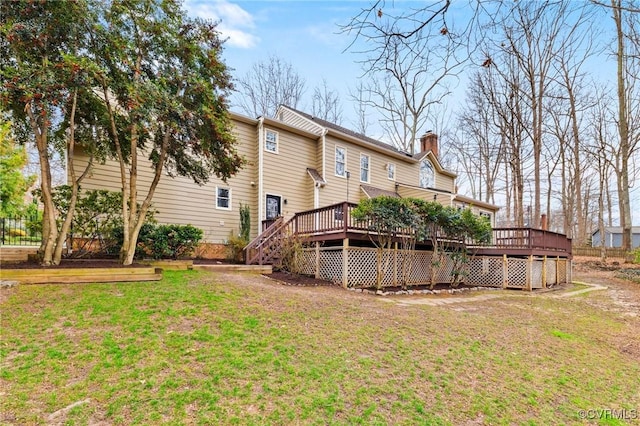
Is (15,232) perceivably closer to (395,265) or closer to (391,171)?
(395,265)

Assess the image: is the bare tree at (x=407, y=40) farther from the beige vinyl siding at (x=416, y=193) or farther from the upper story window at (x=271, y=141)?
the beige vinyl siding at (x=416, y=193)

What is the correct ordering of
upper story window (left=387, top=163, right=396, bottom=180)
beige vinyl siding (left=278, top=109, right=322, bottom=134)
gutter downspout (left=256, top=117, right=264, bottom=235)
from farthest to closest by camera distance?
upper story window (left=387, top=163, right=396, bottom=180) < beige vinyl siding (left=278, top=109, right=322, bottom=134) < gutter downspout (left=256, top=117, right=264, bottom=235)

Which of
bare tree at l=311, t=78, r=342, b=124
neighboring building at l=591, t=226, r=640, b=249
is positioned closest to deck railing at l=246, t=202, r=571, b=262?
bare tree at l=311, t=78, r=342, b=124

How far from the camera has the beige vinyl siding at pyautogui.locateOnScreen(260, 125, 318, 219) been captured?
13.9 m

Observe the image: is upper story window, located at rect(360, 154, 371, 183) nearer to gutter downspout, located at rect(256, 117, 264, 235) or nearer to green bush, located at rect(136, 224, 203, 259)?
gutter downspout, located at rect(256, 117, 264, 235)

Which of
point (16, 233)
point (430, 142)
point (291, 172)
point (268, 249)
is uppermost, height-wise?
point (430, 142)

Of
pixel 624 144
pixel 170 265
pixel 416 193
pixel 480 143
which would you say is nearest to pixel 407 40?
pixel 170 265

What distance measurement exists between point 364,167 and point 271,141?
17.4ft

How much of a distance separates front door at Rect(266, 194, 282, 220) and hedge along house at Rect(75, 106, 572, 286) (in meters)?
0.04

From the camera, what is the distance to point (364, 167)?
16.9 metres

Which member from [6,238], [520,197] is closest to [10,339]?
[6,238]

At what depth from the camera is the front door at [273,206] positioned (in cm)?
1391

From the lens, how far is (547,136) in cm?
2375

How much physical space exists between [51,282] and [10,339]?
2.81 m
